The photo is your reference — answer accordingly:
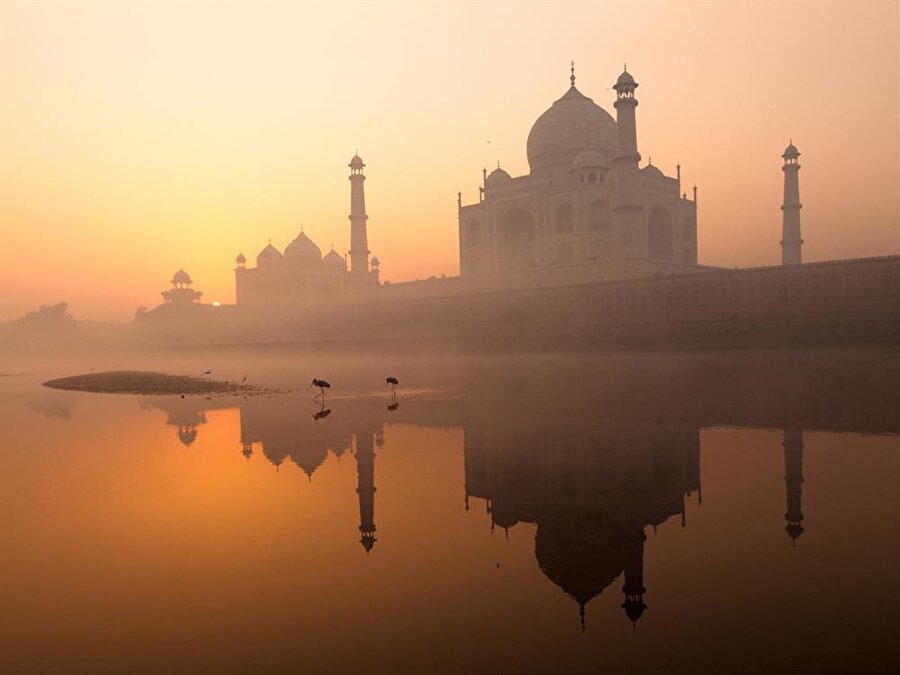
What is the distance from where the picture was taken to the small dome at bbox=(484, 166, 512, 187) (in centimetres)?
4949

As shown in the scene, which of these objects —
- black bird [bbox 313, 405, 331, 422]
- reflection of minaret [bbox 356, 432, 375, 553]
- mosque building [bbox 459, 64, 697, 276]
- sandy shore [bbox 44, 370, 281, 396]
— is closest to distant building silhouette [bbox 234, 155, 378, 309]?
mosque building [bbox 459, 64, 697, 276]

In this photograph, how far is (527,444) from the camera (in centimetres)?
903

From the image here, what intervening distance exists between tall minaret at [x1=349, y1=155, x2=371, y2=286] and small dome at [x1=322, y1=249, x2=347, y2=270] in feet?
53.7

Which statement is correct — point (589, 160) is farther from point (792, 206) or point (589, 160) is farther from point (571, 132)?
point (792, 206)

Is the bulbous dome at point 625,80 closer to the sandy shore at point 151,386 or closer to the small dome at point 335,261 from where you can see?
the sandy shore at point 151,386

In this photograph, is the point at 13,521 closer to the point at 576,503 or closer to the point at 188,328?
the point at 576,503

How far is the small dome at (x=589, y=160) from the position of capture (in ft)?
143

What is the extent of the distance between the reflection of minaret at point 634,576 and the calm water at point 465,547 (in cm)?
2

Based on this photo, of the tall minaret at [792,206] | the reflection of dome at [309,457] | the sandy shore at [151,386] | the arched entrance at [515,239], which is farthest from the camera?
the arched entrance at [515,239]

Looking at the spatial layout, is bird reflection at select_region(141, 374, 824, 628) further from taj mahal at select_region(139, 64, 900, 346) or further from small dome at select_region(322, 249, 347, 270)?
small dome at select_region(322, 249, 347, 270)

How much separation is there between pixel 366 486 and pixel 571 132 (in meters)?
42.8

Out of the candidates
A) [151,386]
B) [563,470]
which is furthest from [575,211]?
[563,470]

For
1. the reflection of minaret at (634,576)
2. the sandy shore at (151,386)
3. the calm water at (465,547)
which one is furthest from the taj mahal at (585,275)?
the reflection of minaret at (634,576)

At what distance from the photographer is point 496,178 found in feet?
164
